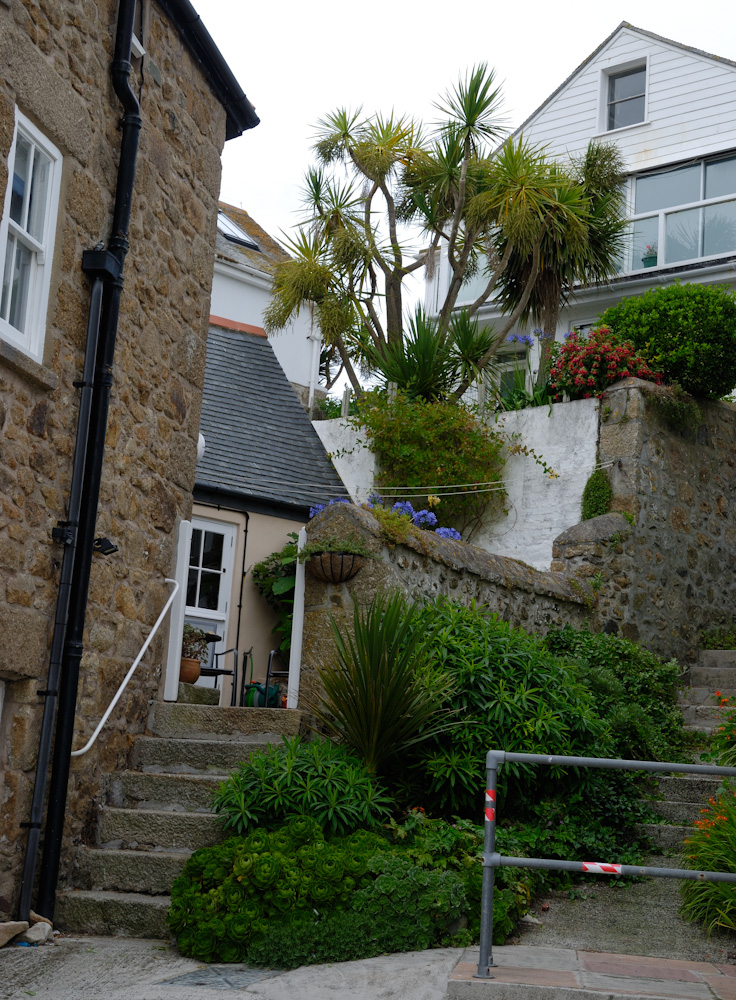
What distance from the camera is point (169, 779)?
5832 millimetres

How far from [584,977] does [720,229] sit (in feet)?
43.9

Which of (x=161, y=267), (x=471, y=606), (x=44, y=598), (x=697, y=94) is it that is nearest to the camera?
(x=44, y=598)

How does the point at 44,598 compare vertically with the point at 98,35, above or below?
below

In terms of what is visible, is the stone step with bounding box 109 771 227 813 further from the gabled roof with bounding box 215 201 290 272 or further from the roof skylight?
the roof skylight

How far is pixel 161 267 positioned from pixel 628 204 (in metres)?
11.9

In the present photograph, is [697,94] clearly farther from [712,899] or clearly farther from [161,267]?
[712,899]

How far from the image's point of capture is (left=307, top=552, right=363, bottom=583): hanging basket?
6.90 m

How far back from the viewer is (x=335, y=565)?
6.90 m

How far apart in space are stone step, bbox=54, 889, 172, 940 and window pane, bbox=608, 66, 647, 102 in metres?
16.3

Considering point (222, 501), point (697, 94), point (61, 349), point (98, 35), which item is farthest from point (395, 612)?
point (697, 94)

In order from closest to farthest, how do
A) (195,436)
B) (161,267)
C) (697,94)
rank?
(161,267), (195,436), (697,94)

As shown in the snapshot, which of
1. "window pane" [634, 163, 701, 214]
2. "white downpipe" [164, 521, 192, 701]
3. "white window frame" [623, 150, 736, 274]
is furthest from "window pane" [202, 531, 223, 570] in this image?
"window pane" [634, 163, 701, 214]

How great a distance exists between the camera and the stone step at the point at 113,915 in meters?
5.03

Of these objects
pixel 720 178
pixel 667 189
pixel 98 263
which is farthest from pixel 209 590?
pixel 720 178
